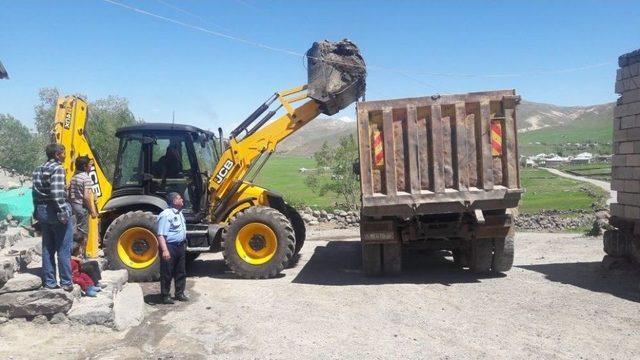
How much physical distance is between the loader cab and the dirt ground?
1.50 m

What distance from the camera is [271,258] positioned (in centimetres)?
901

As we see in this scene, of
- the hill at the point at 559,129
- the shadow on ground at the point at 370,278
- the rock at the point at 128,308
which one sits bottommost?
the shadow on ground at the point at 370,278

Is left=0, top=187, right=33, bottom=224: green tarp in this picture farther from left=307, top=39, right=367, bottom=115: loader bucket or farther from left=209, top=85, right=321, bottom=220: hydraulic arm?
left=307, top=39, right=367, bottom=115: loader bucket

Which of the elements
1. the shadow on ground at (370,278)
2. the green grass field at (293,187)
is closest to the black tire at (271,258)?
the shadow on ground at (370,278)

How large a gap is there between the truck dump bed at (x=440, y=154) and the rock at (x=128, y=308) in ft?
11.3

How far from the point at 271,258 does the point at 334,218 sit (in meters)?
9.91

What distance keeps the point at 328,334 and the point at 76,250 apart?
355cm

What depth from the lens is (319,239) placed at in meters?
14.9

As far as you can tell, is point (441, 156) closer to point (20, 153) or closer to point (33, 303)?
point (33, 303)

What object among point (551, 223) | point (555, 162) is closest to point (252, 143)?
point (551, 223)

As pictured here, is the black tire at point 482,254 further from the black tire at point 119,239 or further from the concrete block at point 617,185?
the black tire at point 119,239

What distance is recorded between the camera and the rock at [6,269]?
5.89 m

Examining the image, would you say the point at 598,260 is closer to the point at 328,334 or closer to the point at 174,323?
the point at 328,334

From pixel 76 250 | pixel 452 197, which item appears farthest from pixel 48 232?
pixel 452 197
